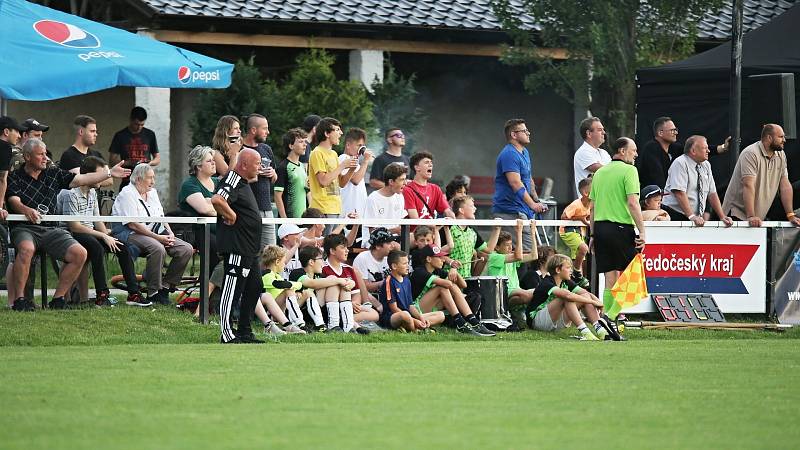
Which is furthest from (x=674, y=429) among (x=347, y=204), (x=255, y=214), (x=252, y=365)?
(x=347, y=204)

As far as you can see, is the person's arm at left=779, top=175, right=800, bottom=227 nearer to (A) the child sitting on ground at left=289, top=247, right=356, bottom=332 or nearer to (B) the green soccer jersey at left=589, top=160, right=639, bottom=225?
(B) the green soccer jersey at left=589, top=160, right=639, bottom=225

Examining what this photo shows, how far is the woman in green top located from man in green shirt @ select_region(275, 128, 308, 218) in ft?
2.47

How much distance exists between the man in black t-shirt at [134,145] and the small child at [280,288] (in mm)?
4840

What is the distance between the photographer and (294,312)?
46.0 ft

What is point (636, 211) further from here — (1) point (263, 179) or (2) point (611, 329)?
(1) point (263, 179)

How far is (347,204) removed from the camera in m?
16.4

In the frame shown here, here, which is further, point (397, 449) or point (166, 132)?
point (166, 132)

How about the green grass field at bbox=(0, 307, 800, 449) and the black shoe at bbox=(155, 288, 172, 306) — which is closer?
the green grass field at bbox=(0, 307, 800, 449)

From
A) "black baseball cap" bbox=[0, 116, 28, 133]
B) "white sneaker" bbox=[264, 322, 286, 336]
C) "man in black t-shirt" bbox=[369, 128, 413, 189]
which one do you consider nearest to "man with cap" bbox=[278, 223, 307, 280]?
"white sneaker" bbox=[264, 322, 286, 336]

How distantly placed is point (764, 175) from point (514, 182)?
296 cm

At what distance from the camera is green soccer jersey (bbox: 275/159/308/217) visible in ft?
51.4

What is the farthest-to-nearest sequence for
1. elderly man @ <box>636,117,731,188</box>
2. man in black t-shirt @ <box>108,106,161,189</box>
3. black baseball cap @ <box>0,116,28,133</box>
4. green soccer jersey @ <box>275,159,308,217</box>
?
man in black t-shirt @ <box>108,106,161,189</box> < elderly man @ <box>636,117,731,188</box> < green soccer jersey @ <box>275,159,308,217</box> < black baseball cap @ <box>0,116,28,133</box>

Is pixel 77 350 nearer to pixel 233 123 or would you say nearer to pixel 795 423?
pixel 233 123

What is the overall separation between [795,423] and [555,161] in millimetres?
21879
